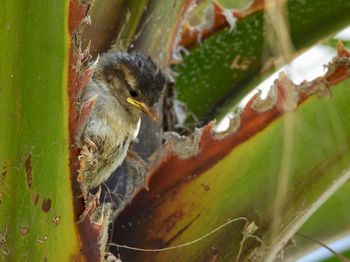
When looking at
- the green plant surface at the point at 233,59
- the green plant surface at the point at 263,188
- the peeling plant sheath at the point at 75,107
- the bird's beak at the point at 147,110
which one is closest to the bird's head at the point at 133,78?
the bird's beak at the point at 147,110

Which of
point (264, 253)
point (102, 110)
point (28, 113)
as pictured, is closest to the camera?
point (28, 113)

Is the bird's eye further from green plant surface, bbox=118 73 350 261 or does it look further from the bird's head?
green plant surface, bbox=118 73 350 261

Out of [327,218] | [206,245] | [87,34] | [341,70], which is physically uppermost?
[87,34]

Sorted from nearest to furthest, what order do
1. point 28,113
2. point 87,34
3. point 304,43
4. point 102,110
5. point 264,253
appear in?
point 28,113 < point 264,253 < point 87,34 < point 304,43 < point 102,110

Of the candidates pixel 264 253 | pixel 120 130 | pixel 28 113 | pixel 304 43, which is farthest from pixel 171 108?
pixel 28 113

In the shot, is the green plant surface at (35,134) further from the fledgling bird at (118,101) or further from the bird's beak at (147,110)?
the bird's beak at (147,110)

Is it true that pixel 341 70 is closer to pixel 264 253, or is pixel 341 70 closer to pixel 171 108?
pixel 264 253
